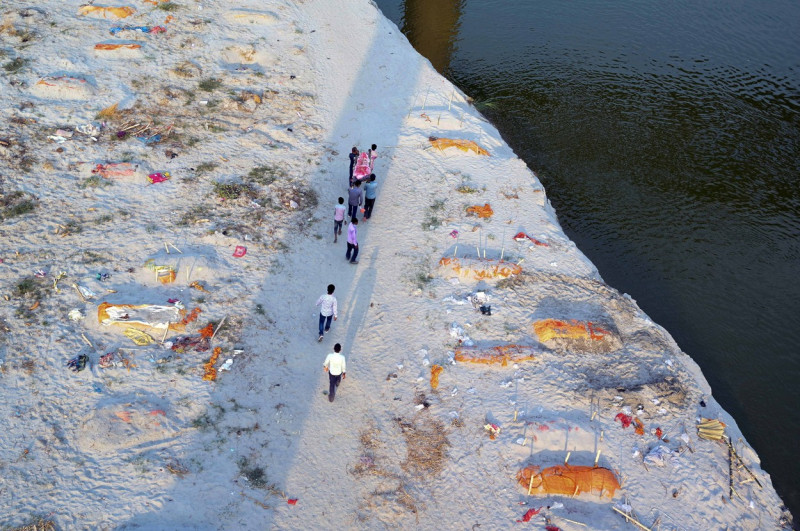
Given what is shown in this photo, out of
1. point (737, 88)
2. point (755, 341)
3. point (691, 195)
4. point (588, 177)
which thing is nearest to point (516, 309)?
point (755, 341)

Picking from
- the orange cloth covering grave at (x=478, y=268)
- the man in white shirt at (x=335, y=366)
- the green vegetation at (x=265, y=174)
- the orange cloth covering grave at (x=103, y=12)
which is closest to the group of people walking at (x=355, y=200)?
the green vegetation at (x=265, y=174)

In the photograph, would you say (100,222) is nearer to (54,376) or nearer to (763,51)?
(54,376)

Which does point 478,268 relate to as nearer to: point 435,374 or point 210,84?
point 435,374

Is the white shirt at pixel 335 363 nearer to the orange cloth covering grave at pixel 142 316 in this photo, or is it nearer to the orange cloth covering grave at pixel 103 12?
the orange cloth covering grave at pixel 142 316

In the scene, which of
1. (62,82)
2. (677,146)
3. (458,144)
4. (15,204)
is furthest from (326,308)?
(677,146)

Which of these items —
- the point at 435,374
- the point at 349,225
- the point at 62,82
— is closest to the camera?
the point at 435,374

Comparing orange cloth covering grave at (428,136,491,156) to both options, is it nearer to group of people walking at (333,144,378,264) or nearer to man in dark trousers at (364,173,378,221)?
group of people walking at (333,144,378,264)
